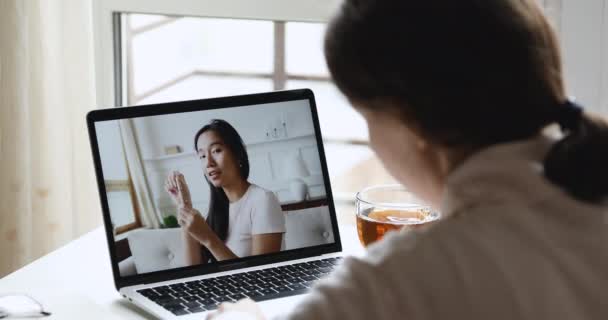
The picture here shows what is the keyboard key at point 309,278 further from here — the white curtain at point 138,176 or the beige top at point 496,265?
the beige top at point 496,265

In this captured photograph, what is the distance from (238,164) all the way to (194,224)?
0.37 ft

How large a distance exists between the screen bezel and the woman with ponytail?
502mm

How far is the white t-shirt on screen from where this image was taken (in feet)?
4.16

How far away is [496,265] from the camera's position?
70 cm

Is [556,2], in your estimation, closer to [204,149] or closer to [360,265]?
[204,149]

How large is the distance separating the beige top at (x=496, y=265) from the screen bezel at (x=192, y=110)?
51cm

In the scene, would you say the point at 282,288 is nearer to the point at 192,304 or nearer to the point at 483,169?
the point at 192,304

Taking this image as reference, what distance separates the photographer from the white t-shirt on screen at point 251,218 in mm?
1269

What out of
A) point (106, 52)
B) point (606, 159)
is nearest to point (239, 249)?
point (606, 159)

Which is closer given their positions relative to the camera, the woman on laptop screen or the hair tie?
the hair tie

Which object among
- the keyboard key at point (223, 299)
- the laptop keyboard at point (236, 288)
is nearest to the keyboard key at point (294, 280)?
the laptop keyboard at point (236, 288)

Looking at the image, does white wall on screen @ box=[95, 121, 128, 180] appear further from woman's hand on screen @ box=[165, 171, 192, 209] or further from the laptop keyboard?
the laptop keyboard

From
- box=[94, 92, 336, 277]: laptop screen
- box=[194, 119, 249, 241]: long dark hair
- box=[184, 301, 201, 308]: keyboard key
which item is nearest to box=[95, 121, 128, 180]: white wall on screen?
box=[94, 92, 336, 277]: laptop screen

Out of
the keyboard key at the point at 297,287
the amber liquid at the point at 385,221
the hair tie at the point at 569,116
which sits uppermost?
the hair tie at the point at 569,116
